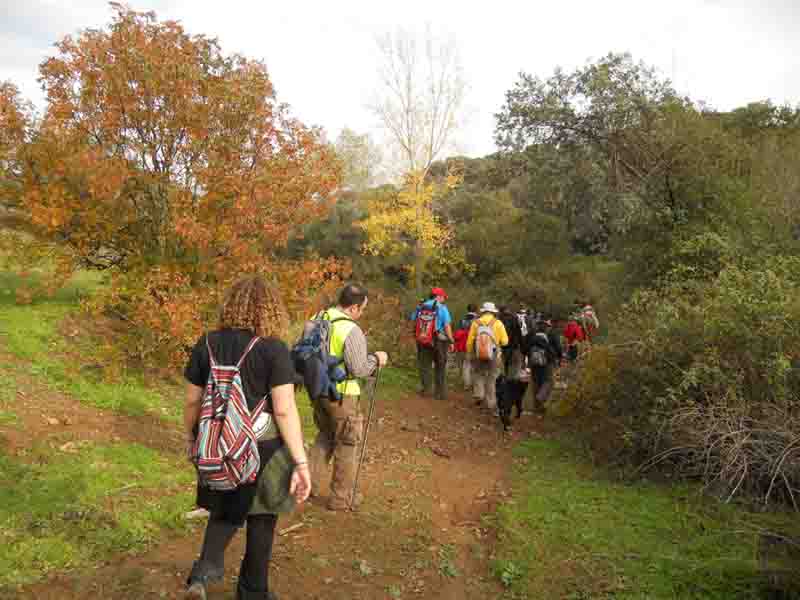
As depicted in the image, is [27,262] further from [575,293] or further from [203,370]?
[575,293]

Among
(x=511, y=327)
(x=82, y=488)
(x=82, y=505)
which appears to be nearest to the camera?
(x=82, y=505)

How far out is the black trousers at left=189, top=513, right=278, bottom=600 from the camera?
3.38 meters

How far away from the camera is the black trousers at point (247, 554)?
3377 mm

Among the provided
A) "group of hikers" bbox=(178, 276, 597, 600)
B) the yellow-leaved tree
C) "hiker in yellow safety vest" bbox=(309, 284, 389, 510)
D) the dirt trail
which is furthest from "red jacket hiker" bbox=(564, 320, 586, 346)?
the yellow-leaved tree

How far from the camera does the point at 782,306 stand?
6.56 meters

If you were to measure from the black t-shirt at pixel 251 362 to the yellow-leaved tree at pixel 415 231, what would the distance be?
21.2 m

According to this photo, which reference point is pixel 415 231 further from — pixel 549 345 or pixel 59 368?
pixel 59 368

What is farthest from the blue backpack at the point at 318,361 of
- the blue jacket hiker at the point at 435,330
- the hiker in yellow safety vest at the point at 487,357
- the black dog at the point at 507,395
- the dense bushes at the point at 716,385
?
the blue jacket hiker at the point at 435,330

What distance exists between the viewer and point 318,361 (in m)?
5.07

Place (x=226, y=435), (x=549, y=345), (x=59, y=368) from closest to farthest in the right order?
(x=226, y=435) < (x=59, y=368) < (x=549, y=345)

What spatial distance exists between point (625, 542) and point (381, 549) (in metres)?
2.05

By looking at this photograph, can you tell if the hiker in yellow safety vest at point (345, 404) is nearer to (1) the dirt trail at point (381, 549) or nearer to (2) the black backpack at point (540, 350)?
(1) the dirt trail at point (381, 549)

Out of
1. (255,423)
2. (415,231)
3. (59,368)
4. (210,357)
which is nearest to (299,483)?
(255,423)

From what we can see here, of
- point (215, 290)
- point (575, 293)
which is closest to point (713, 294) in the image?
point (215, 290)
